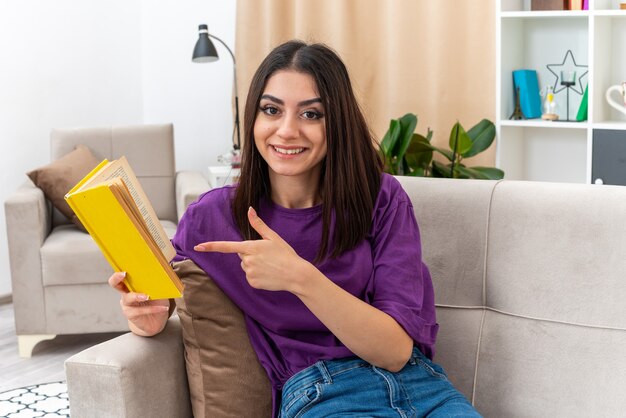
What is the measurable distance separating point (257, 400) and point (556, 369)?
1.83 feet

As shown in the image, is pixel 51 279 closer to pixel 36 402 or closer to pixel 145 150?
pixel 36 402

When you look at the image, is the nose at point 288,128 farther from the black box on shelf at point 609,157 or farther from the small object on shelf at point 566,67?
the small object on shelf at point 566,67

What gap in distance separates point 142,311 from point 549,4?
212cm

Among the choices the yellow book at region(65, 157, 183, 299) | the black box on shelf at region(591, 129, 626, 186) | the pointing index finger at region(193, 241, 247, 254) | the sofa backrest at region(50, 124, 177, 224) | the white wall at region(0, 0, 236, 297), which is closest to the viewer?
the yellow book at region(65, 157, 183, 299)

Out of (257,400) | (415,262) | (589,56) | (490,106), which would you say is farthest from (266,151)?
(490,106)

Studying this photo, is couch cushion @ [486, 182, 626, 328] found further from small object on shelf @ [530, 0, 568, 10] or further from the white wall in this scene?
the white wall

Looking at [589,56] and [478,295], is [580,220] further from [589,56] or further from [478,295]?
[589,56]

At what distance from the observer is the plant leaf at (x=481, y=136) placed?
3.19 metres

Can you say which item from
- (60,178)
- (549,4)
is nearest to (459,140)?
(549,4)

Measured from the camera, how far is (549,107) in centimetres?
320

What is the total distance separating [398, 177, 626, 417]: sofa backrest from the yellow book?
61cm

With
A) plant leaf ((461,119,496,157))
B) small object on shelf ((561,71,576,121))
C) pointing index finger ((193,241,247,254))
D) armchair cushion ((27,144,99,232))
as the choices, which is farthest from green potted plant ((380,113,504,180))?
pointing index finger ((193,241,247,254))

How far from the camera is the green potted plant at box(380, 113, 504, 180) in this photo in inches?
125

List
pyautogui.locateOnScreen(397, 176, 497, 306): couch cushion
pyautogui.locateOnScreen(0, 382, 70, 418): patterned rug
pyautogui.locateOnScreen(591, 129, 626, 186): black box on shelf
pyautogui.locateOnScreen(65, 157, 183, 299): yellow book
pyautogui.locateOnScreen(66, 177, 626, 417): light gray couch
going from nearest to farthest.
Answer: pyautogui.locateOnScreen(65, 157, 183, 299): yellow book
pyautogui.locateOnScreen(66, 177, 626, 417): light gray couch
pyautogui.locateOnScreen(397, 176, 497, 306): couch cushion
pyautogui.locateOnScreen(0, 382, 70, 418): patterned rug
pyautogui.locateOnScreen(591, 129, 626, 186): black box on shelf
